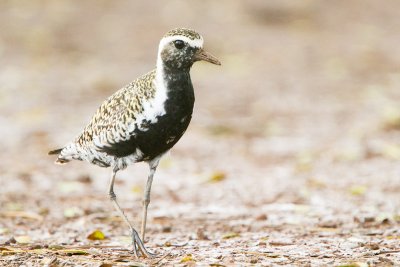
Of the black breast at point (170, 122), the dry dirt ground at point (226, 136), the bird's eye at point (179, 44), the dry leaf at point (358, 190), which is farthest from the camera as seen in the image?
the dry leaf at point (358, 190)

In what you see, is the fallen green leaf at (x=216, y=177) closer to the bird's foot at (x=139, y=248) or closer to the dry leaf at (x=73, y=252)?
the bird's foot at (x=139, y=248)

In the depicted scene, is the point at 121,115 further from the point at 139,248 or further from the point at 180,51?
the point at 139,248

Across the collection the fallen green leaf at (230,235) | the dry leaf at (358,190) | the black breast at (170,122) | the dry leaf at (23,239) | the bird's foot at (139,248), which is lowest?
the bird's foot at (139,248)

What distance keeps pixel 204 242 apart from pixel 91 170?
3537 millimetres

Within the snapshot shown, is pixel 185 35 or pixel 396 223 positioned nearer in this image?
pixel 185 35

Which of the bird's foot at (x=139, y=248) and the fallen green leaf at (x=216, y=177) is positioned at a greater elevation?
the fallen green leaf at (x=216, y=177)

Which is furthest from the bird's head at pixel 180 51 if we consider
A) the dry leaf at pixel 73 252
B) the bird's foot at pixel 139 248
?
the dry leaf at pixel 73 252

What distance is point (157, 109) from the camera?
5.25 metres

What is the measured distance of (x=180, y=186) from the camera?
858 centimetres

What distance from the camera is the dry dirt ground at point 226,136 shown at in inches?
236

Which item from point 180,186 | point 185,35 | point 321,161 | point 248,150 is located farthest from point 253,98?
point 185,35

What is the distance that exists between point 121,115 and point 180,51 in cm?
62

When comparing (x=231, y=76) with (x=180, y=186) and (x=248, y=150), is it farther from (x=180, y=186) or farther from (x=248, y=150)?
(x=180, y=186)

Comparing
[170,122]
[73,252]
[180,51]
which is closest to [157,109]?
[170,122]
